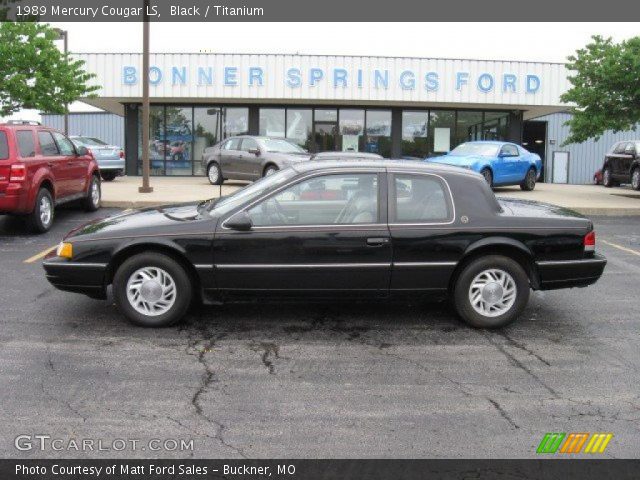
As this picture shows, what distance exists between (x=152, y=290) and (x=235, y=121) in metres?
21.6

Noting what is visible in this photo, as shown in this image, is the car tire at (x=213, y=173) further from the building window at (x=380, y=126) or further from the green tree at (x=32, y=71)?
the building window at (x=380, y=126)

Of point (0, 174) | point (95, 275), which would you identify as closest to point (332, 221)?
point (95, 275)

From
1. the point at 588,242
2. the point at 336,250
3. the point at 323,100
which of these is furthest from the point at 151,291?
the point at 323,100

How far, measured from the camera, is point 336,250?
6.12 meters

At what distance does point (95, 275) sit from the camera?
6160 millimetres

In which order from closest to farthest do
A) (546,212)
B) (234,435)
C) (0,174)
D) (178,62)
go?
(234,435)
(546,212)
(0,174)
(178,62)

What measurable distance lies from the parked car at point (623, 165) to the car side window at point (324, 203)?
18.3 meters

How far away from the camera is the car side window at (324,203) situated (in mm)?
6172

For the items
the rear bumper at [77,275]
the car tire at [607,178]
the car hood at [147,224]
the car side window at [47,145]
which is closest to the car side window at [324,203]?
the car hood at [147,224]

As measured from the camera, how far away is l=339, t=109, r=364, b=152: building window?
27188 mm

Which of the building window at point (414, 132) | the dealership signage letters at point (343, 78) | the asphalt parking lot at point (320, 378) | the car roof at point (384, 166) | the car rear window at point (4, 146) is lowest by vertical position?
the asphalt parking lot at point (320, 378)

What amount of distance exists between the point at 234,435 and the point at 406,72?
73.1ft

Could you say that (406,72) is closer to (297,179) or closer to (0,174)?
(0,174)

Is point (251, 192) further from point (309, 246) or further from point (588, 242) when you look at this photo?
point (588, 242)
